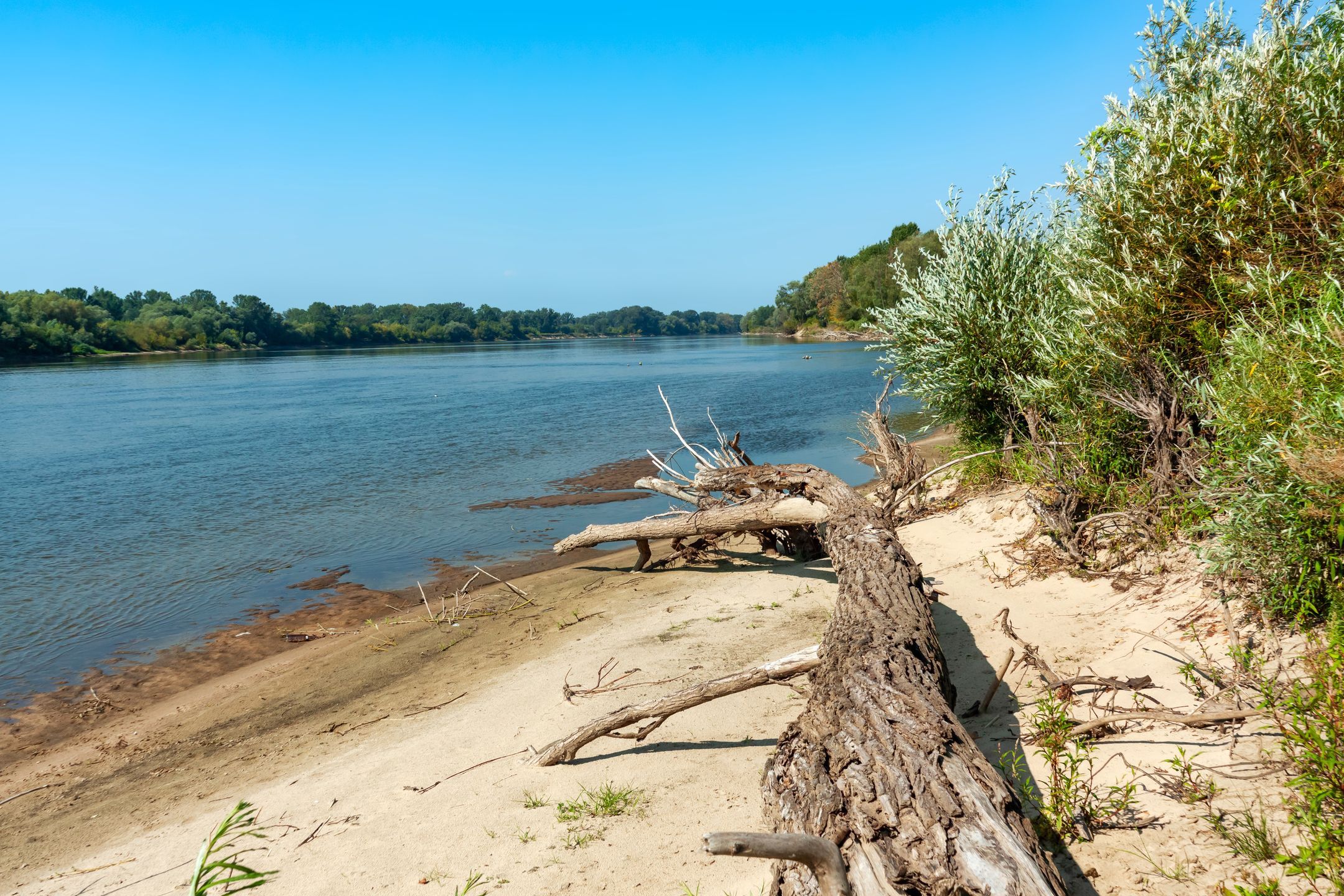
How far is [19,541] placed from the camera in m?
14.7

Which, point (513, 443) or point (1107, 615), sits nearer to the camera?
point (1107, 615)

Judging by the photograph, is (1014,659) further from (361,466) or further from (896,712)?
(361,466)

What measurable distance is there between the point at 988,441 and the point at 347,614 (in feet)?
32.1

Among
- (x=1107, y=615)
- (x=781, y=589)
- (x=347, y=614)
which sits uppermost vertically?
(x=1107, y=615)

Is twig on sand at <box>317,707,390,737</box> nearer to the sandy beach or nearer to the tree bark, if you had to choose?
the sandy beach

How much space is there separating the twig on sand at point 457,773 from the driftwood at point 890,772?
343 mm

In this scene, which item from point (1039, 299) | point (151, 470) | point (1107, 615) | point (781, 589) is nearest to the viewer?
point (1107, 615)

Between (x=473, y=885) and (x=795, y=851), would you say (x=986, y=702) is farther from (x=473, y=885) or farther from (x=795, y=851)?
(x=473, y=885)

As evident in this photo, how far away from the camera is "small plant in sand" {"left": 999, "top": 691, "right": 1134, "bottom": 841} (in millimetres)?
3639

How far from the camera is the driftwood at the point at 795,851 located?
234cm

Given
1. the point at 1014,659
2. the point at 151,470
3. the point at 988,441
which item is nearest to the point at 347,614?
the point at 1014,659

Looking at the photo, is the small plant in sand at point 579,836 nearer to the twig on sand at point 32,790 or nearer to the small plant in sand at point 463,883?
the small plant in sand at point 463,883

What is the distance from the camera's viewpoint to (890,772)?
3.39 m

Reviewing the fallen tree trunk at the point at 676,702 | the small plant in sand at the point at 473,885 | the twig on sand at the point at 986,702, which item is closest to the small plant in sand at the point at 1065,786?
the twig on sand at the point at 986,702
